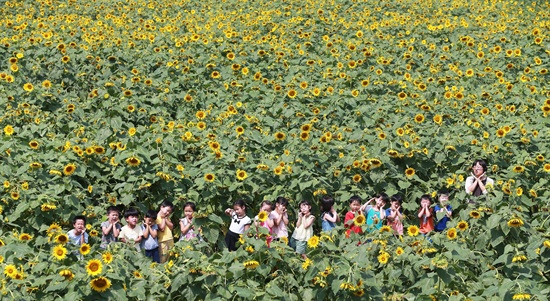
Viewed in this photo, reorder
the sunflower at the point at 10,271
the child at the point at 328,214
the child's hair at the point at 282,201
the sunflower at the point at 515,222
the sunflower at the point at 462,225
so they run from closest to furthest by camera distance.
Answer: the sunflower at the point at 10,271 → the sunflower at the point at 515,222 → the sunflower at the point at 462,225 → the child's hair at the point at 282,201 → the child at the point at 328,214

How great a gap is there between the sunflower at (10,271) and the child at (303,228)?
3.62m

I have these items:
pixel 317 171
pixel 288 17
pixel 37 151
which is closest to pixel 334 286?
pixel 317 171

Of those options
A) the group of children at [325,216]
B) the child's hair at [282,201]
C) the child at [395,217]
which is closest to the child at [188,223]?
the group of children at [325,216]

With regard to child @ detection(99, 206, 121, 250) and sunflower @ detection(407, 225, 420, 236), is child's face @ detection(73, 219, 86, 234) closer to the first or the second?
child @ detection(99, 206, 121, 250)

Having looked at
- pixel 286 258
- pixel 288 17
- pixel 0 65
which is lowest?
pixel 288 17

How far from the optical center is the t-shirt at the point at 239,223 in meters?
8.26

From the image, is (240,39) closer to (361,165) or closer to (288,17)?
(288,17)

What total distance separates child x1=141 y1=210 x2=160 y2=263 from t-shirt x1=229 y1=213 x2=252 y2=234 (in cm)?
95

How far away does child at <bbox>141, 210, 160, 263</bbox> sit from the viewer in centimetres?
798

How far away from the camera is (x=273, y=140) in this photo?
33.0 feet

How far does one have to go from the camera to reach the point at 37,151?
30.6 feet

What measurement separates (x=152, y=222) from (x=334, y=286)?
10.2ft

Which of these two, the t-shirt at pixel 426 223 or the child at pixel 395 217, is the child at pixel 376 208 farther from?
the t-shirt at pixel 426 223

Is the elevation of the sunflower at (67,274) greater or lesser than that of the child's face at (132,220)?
greater
